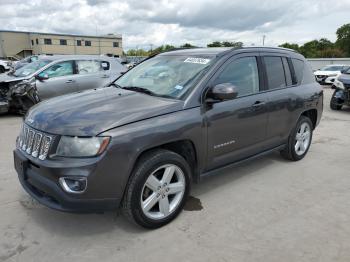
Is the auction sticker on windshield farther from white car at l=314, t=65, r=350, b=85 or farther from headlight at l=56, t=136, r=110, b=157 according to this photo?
white car at l=314, t=65, r=350, b=85

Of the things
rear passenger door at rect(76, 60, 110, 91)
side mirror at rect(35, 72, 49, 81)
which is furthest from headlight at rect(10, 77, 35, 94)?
rear passenger door at rect(76, 60, 110, 91)

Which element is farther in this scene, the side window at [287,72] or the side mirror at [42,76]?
the side mirror at [42,76]

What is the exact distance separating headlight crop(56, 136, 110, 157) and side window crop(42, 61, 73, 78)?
6975mm

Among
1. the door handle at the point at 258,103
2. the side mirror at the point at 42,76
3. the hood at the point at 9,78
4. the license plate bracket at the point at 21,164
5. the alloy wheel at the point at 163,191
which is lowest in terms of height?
the alloy wheel at the point at 163,191

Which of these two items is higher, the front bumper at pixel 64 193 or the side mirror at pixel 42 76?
the side mirror at pixel 42 76

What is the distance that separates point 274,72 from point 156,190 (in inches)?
101

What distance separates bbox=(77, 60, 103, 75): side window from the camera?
9.66 metres

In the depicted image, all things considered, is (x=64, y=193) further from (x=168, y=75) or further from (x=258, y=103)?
(x=258, y=103)

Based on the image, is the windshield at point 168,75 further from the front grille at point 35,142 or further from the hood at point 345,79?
the hood at point 345,79

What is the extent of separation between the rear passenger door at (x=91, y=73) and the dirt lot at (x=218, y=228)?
17.1ft

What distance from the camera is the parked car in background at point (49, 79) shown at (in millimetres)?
8633

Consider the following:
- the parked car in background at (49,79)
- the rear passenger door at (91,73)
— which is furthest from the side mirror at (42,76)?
the rear passenger door at (91,73)

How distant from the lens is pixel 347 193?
13.8 feet

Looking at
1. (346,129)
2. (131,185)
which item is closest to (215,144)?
(131,185)
